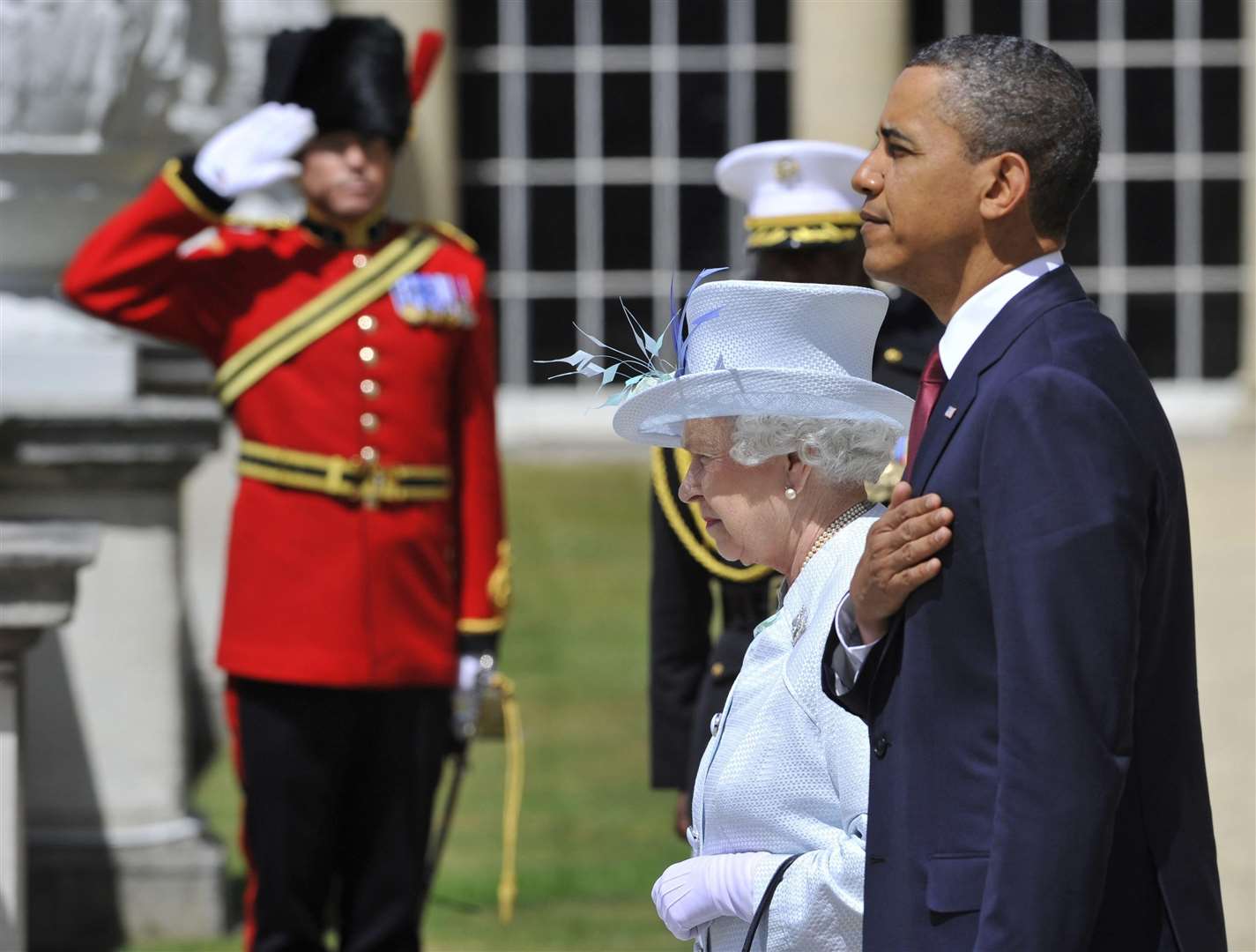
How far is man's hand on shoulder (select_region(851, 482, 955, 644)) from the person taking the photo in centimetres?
226

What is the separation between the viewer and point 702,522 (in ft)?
13.5

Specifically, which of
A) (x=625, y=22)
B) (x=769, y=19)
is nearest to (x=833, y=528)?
(x=625, y=22)

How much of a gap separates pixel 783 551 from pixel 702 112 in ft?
32.3

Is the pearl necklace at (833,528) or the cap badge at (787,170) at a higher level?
the cap badge at (787,170)

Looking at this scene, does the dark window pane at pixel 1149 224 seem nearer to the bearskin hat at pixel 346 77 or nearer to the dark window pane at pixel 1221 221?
the dark window pane at pixel 1221 221

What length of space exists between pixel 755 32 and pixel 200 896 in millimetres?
7666


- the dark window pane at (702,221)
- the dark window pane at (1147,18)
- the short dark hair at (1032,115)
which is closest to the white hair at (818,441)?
the short dark hair at (1032,115)

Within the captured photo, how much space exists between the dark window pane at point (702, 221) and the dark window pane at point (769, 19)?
833 mm

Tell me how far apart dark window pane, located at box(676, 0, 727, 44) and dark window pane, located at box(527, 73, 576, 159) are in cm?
63

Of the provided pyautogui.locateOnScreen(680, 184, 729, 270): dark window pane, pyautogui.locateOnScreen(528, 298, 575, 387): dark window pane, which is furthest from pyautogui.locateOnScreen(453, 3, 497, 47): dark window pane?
pyautogui.locateOnScreen(528, 298, 575, 387): dark window pane

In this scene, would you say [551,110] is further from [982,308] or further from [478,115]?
[982,308]

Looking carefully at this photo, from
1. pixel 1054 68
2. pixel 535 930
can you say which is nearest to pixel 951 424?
pixel 1054 68

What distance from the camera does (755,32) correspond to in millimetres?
12391

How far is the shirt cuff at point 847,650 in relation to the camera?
241cm
